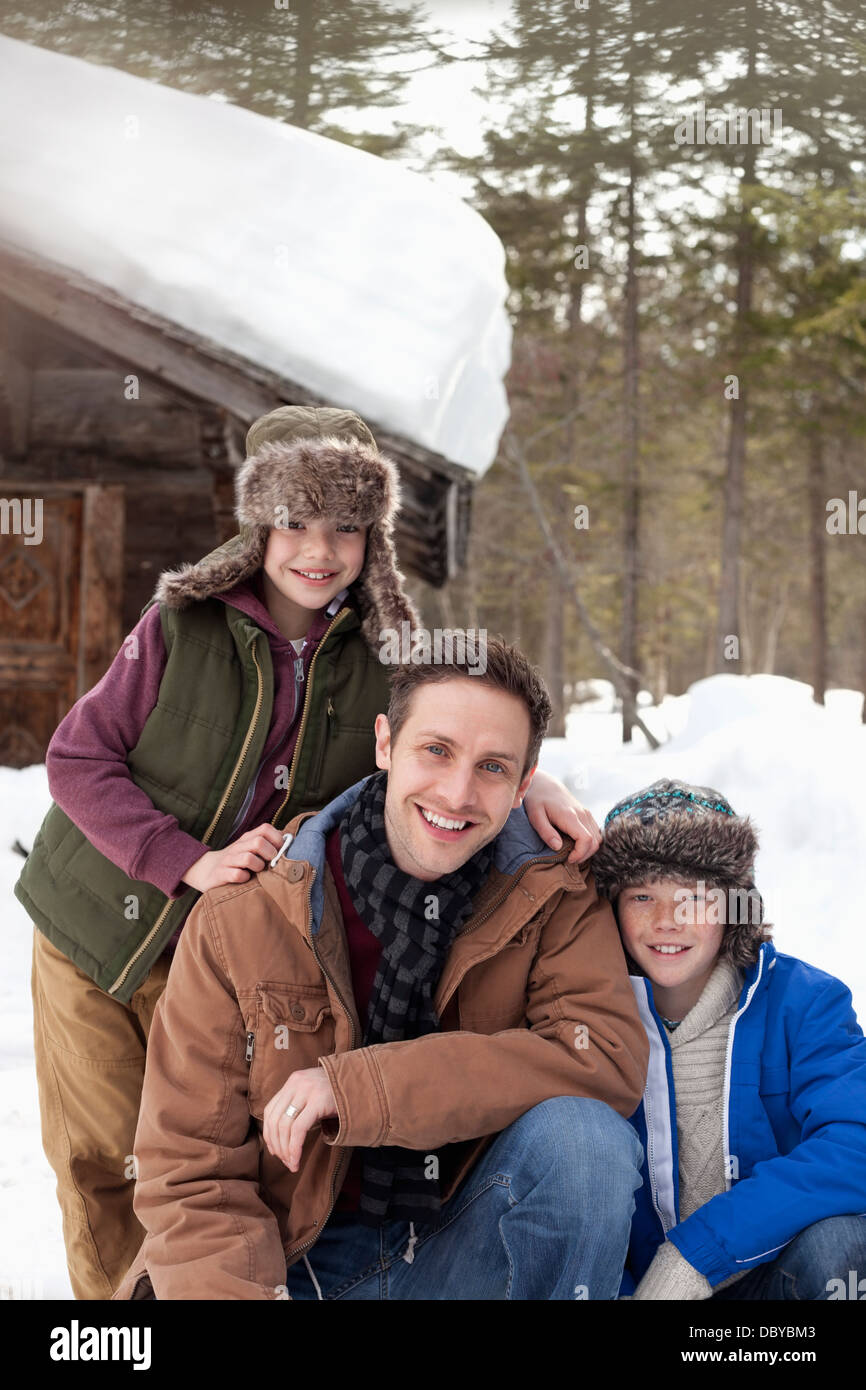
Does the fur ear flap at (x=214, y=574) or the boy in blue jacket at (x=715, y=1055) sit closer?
the boy in blue jacket at (x=715, y=1055)

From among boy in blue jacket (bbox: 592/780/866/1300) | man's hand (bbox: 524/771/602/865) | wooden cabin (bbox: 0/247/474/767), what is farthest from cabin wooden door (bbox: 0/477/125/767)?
boy in blue jacket (bbox: 592/780/866/1300)

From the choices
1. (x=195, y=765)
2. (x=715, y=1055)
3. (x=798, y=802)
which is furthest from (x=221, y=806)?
(x=798, y=802)

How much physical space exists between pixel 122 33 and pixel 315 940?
1453cm

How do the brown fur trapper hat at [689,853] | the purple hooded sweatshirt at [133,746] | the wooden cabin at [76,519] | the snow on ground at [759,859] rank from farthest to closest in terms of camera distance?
the wooden cabin at [76,519]
the snow on ground at [759,859]
the purple hooded sweatshirt at [133,746]
the brown fur trapper hat at [689,853]

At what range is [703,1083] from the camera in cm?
247

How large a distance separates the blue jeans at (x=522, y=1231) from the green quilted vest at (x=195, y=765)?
2.78 feet

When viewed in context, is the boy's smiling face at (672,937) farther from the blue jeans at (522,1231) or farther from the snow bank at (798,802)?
the snow bank at (798,802)

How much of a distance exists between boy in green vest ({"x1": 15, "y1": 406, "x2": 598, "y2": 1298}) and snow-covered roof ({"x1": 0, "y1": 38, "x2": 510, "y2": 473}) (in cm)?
361

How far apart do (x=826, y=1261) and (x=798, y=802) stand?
5.25 metres

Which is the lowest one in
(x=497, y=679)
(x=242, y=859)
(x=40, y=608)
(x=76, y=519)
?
(x=242, y=859)

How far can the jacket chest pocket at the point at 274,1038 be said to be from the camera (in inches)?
88.5

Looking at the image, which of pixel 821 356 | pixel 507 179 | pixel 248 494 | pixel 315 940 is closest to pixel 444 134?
pixel 507 179

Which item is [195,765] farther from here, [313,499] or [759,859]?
[759,859]

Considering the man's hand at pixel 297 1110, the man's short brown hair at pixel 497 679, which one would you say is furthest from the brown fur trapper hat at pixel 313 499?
the man's hand at pixel 297 1110
